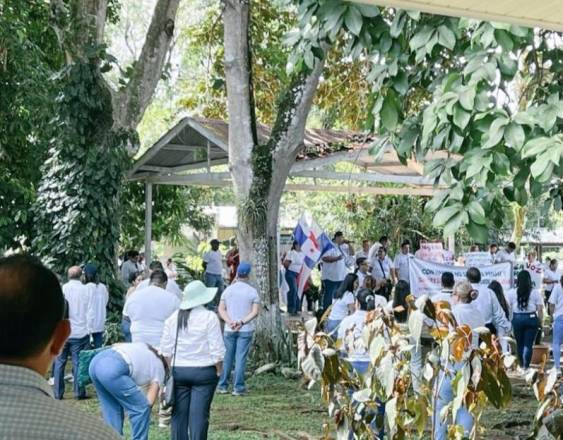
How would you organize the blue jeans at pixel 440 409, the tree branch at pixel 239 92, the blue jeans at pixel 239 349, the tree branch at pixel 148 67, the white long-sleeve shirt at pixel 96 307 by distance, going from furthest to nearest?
the tree branch at pixel 148 67, the tree branch at pixel 239 92, the blue jeans at pixel 239 349, the white long-sleeve shirt at pixel 96 307, the blue jeans at pixel 440 409

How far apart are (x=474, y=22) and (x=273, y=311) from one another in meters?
9.77

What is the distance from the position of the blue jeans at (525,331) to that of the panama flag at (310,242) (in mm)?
5889

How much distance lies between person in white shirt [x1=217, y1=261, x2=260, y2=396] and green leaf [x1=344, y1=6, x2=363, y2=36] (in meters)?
7.18

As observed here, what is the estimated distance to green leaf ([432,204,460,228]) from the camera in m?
3.74

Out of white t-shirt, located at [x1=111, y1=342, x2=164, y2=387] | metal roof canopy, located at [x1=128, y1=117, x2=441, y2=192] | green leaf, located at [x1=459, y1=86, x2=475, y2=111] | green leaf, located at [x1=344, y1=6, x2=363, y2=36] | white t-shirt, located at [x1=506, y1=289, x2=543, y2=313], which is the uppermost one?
metal roof canopy, located at [x1=128, y1=117, x2=441, y2=192]

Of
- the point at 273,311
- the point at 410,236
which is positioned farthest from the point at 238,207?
the point at 410,236

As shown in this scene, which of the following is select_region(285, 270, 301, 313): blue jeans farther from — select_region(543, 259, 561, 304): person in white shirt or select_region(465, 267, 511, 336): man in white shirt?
select_region(465, 267, 511, 336): man in white shirt

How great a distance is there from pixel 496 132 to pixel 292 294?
15.8 meters

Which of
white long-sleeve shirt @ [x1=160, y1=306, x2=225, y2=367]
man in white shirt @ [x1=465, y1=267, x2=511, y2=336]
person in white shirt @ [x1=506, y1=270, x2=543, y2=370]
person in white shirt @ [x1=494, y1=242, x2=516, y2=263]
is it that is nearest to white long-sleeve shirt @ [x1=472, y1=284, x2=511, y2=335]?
man in white shirt @ [x1=465, y1=267, x2=511, y2=336]

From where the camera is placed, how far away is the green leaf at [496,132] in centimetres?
366

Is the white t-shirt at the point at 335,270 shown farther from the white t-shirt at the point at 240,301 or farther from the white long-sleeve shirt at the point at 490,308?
the white long-sleeve shirt at the point at 490,308

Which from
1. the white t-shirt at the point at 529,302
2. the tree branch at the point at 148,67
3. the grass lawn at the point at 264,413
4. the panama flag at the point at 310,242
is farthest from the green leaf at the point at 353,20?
the panama flag at the point at 310,242

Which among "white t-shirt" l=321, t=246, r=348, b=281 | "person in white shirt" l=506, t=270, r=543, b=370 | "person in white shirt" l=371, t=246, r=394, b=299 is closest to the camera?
"person in white shirt" l=506, t=270, r=543, b=370

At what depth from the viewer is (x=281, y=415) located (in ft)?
33.6
